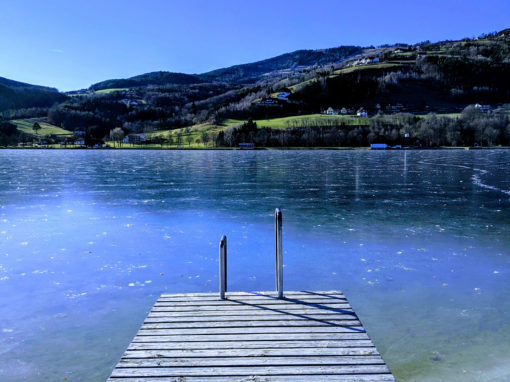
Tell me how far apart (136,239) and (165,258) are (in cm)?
301

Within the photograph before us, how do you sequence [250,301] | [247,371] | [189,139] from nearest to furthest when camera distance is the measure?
[247,371] → [250,301] → [189,139]

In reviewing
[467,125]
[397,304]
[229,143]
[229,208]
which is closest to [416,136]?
[467,125]

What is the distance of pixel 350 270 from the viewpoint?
11875mm

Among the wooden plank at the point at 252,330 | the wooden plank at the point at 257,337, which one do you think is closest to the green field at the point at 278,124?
the wooden plank at the point at 252,330

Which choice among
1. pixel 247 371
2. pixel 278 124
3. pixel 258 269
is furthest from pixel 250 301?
pixel 278 124

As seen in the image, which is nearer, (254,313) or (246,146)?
(254,313)

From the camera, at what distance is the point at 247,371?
5496mm

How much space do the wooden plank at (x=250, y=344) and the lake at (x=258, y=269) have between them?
1122 mm

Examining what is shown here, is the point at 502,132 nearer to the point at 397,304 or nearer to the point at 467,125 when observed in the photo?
the point at 467,125

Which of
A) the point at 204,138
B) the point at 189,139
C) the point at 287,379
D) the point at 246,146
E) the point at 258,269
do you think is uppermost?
the point at 204,138

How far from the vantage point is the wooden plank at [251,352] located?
19.2 feet

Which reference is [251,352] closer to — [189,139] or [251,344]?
[251,344]

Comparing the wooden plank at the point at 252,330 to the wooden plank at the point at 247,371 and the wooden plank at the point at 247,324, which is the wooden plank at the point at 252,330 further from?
the wooden plank at the point at 247,371

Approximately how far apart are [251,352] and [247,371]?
0.43 metres
